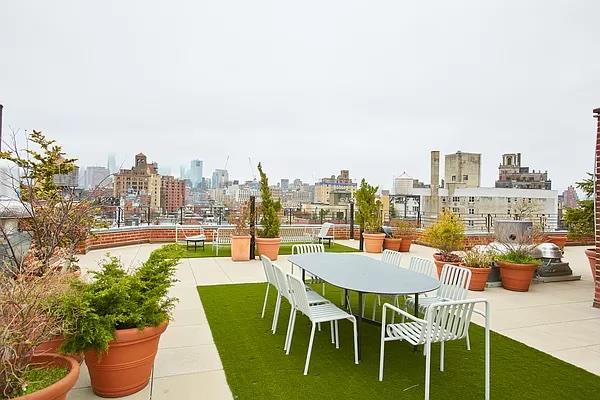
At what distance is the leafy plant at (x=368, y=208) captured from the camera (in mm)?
11102

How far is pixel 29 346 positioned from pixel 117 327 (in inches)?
28.8

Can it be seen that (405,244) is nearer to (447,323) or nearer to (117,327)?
(447,323)

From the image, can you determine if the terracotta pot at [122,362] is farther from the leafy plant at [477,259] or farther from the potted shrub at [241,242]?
the potted shrub at [241,242]

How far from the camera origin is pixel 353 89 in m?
13.6

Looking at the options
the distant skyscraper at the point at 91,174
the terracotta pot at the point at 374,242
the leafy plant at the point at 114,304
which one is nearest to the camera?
the leafy plant at the point at 114,304

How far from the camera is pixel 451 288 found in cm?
388

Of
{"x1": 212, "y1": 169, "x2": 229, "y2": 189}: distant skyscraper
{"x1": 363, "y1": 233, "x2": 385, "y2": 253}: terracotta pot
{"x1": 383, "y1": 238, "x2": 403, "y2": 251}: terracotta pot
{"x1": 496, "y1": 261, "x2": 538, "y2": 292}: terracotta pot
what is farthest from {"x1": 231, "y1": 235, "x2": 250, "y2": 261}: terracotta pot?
{"x1": 212, "y1": 169, "x2": 229, "y2": 189}: distant skyscraper

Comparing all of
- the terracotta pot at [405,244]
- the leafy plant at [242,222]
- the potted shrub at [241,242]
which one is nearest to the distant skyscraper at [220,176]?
the leafy plant at [242,222]

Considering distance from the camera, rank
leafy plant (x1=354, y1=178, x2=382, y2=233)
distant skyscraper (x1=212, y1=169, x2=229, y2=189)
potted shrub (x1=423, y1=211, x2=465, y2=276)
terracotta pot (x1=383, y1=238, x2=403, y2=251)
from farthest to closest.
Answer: distant skyscraper (x1=212, y1=169, x2=229, y2=189)
leafy plant (x1=354, y1=178, x2=382, y2=233)
terracotta pot (x1=383, y1=238, x2=403, y2=251)
potted shrub (x1=423, y1=211, x2=465, y2=276)

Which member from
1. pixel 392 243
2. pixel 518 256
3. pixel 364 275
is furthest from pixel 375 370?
pixel 392 243

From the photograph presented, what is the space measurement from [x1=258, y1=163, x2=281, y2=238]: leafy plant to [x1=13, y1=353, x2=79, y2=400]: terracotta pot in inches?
278

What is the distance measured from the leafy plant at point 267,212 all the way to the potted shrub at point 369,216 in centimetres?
281

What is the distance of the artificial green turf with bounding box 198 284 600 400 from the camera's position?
289cm

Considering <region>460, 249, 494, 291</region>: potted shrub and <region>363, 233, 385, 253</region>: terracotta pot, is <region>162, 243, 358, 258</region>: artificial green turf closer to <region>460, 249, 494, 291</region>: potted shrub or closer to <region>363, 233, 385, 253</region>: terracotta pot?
<region>363, 233, 385, 253</region>: terracotta pot
